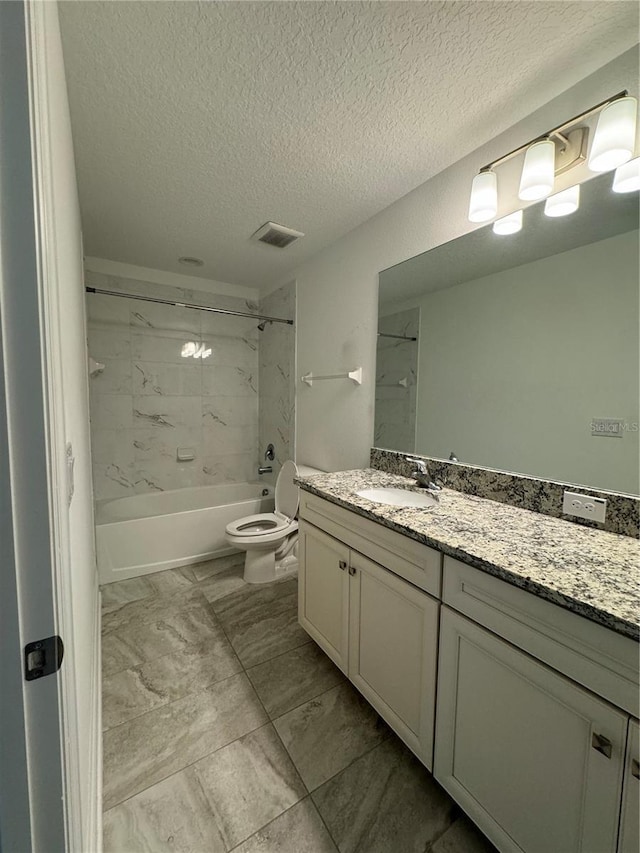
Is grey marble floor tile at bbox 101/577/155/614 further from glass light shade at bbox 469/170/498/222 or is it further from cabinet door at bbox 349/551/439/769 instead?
glass light shade at bbox 469/170/498/222

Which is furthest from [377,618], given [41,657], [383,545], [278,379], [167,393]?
[167,393]

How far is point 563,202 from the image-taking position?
1216 mm

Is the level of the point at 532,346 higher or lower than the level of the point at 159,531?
higher

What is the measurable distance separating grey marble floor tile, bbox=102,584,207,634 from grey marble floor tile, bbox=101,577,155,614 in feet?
0.16

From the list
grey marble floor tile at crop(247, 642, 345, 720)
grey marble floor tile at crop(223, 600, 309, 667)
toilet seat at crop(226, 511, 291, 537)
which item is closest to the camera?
grey marble floor tile at crop(247, 642, 345, 720)

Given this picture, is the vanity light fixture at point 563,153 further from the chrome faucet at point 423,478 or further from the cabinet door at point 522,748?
the cabinet door at point 522,748

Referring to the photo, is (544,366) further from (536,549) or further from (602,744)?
(602,744)

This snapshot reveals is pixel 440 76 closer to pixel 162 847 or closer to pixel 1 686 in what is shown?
pixel 1 686

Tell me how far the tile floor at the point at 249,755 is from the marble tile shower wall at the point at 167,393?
55.0 inches

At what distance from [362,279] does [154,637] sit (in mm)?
2427

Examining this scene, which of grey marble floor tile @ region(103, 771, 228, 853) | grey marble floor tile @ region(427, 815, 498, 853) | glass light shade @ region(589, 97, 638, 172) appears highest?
glass light shade @ region(589, 97, 638, 172)

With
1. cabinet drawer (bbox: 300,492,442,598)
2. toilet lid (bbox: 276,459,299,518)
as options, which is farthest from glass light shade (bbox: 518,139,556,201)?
toilet lid (bbox: 276,459,299,518)

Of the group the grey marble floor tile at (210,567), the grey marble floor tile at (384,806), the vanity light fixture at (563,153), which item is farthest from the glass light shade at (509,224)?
the grey marble floor tile at (210,567)

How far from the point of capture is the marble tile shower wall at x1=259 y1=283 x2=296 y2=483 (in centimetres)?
293
